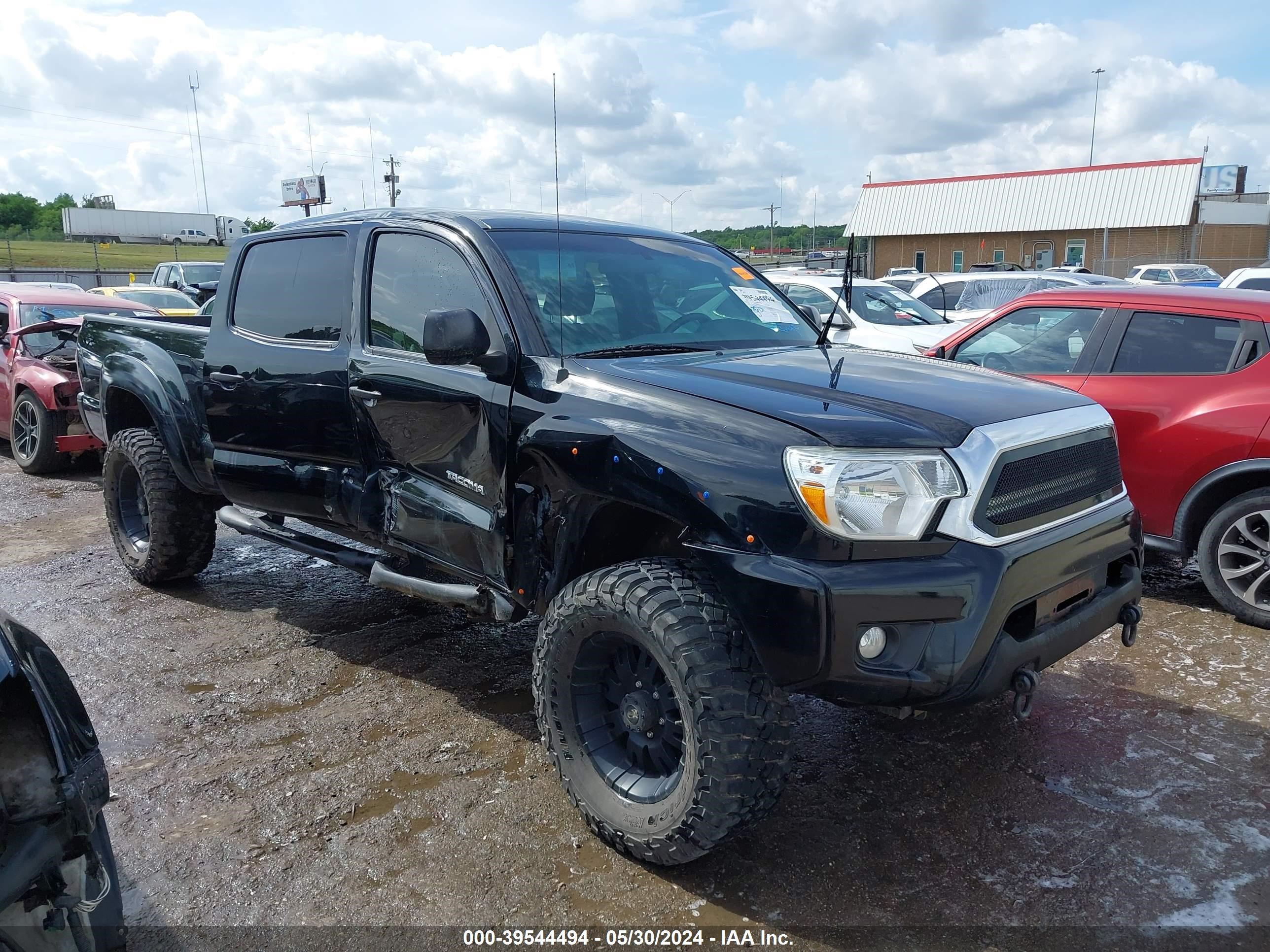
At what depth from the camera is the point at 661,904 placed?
113 inches

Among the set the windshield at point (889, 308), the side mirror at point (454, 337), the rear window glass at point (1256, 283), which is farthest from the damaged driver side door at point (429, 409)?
the rear window glass at point (1256, 283)

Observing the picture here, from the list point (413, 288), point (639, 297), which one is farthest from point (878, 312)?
point (413, 288)

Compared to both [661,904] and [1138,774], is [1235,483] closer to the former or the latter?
[1138,774]

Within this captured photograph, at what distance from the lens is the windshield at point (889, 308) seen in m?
12.9

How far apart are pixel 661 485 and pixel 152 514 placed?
3.71 m

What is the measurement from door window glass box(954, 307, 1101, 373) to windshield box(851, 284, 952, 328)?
6.48 m

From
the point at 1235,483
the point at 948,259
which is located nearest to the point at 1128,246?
the point at 948,259

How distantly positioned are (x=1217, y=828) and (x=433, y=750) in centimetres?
276

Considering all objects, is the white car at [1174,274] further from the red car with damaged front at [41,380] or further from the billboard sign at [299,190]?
the billboard sign at [299,190]

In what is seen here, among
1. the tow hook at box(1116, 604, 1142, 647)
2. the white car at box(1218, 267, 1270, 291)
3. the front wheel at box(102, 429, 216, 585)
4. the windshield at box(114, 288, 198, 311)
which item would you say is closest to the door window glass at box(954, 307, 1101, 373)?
the tow hook at box(1116, 604, 1142, 647)

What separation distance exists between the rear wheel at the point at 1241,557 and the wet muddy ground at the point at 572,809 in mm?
157

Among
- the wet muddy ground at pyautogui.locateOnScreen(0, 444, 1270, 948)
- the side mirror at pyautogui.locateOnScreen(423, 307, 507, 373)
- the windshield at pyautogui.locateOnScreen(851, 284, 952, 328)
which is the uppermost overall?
the side mirror at pyautogui.locateOnScreen(423, 307, 507, 373)

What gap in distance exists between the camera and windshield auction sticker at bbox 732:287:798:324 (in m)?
4.19

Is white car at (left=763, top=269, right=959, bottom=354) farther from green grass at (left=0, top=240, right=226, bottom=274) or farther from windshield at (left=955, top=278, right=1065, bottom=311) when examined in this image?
green grass at (left=0, top=240, right=226, bottom=274)
